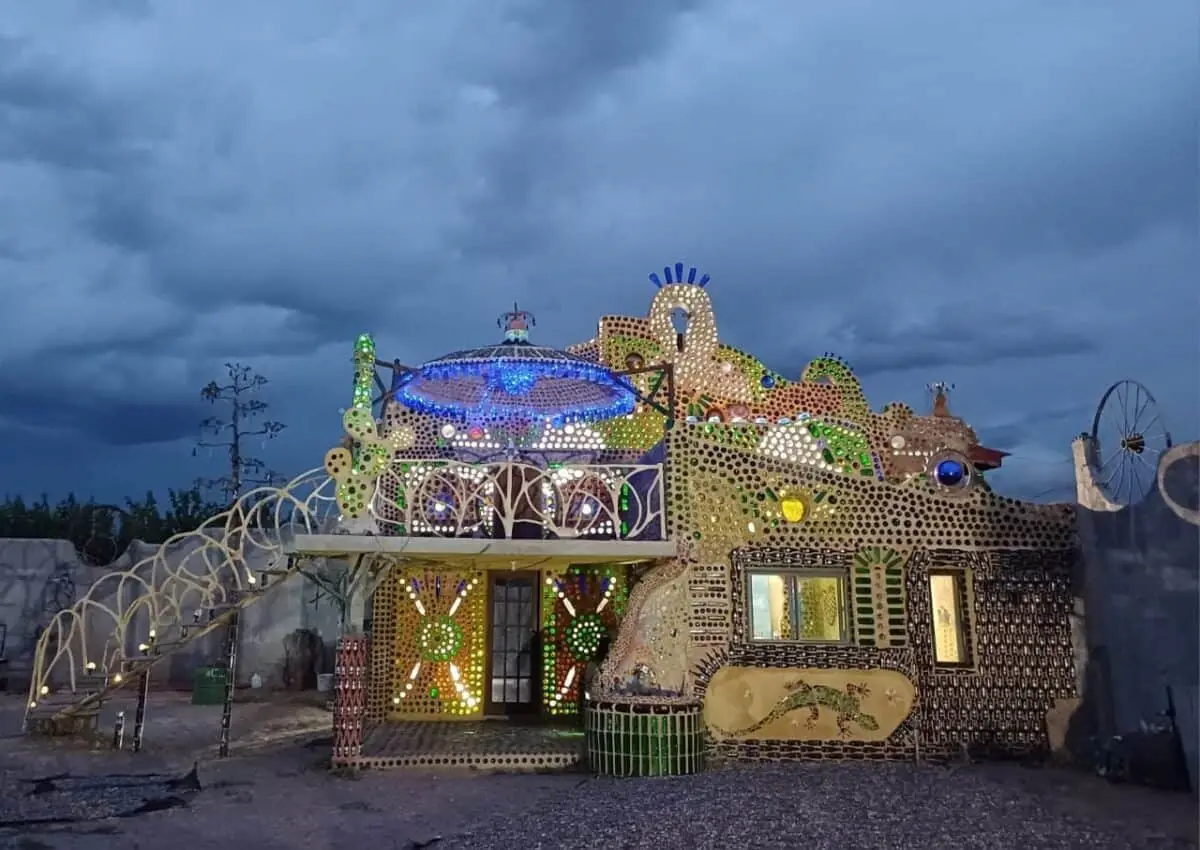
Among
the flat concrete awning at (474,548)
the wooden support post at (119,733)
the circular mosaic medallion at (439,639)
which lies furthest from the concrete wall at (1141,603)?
the wooden support post at (119,733)

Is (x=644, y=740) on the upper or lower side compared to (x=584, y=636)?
lower

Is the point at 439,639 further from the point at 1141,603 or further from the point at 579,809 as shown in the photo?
the point at 1141,603

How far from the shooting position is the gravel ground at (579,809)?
702 cm

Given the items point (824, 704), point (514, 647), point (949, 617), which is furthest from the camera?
point (514, 647)

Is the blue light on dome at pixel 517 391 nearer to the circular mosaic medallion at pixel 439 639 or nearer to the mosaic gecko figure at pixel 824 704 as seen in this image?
the circular mosaic medallion at pixel 439 639

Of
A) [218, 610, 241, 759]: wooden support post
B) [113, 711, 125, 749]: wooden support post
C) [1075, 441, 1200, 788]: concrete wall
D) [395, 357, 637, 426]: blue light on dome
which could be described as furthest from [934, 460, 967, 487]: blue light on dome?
[113, 711, 125, 749]: wooden support post

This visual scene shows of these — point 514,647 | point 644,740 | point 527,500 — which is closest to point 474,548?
point 527,500

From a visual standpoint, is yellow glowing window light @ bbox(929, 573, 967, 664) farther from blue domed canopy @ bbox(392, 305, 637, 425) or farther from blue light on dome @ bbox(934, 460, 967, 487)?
blue domed canopy @ bbox(392, 305, 637, 425)

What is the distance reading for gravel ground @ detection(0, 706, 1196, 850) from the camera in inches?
277

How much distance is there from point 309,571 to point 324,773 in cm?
243

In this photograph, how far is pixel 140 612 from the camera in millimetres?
18734

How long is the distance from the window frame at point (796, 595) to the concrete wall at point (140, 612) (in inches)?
464

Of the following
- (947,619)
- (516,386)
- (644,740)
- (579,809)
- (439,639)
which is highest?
(516,386)

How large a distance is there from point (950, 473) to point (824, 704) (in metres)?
3.50
